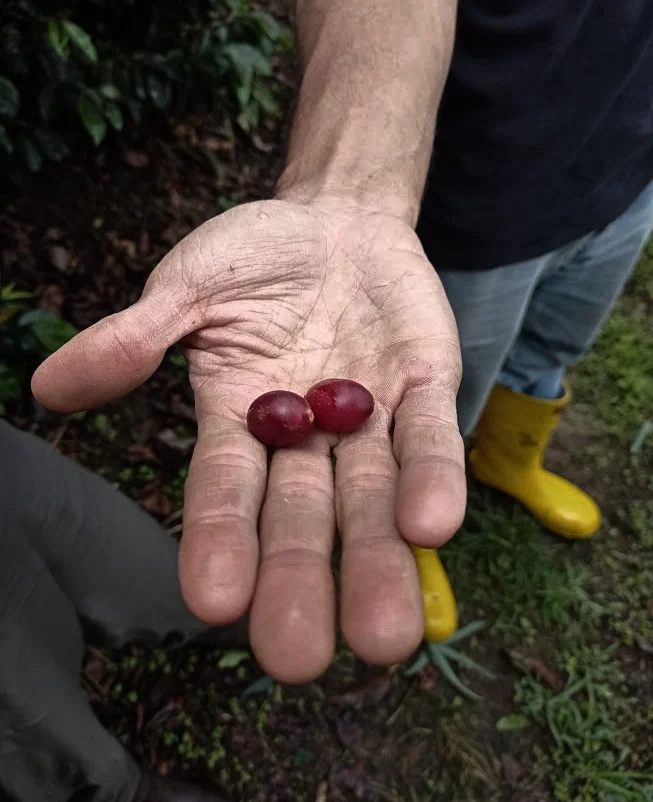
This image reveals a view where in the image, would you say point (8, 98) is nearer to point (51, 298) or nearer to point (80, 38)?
point (80, 38)

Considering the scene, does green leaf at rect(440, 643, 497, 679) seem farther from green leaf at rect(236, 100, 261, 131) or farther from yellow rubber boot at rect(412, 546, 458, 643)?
green leaf at rect(236, 100, 261, 131)

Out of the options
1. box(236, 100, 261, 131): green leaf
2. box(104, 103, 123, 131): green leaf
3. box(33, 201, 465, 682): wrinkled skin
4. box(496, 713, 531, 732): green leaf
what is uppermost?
box(33, 201, 465, 682): wrinkled skin

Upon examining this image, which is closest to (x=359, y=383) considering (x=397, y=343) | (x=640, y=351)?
(x=397, y=343)

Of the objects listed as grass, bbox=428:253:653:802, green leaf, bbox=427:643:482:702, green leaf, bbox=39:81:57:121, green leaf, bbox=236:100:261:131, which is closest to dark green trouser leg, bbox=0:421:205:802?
green leaf, bbox=427:643:482:702

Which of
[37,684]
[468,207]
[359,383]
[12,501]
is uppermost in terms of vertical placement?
[468,207]

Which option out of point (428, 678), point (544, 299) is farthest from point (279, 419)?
point (428, 678)

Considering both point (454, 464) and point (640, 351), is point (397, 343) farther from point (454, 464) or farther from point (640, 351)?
point (640, 351)
